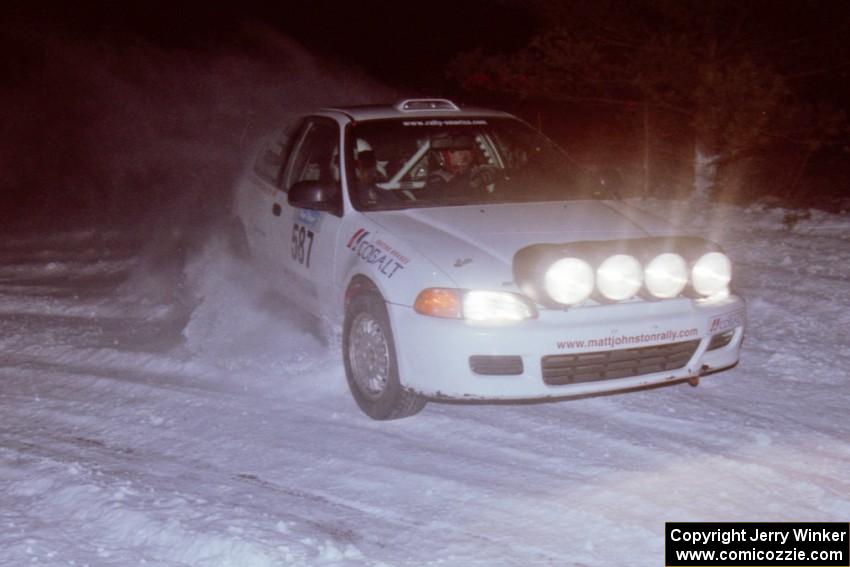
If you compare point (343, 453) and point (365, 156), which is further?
point (365, 156)

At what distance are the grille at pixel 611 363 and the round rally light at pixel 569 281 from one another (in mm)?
273

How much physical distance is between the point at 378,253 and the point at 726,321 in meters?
1.79

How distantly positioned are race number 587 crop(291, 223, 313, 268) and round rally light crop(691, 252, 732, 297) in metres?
2.28

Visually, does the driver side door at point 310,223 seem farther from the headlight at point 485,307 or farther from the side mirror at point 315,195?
the headlight at point 485,307

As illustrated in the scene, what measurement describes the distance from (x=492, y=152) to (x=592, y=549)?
11.0 feet

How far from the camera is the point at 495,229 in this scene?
5.39 metres

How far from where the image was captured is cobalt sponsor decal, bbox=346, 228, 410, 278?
5141 millimetres

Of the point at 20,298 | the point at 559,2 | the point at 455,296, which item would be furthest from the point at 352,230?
the point at 559,2

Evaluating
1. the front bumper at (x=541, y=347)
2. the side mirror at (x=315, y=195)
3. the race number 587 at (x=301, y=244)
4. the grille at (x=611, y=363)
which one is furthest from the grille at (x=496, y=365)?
the race number 587 at (x=301, y=244)

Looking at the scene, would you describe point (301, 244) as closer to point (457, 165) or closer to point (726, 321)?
point (457, 165)

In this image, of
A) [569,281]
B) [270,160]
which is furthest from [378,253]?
[270,160]

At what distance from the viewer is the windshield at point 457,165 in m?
5.99

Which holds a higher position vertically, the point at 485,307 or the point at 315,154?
the point at 315,154

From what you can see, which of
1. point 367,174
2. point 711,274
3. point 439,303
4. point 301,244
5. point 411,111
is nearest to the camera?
point 439,303
